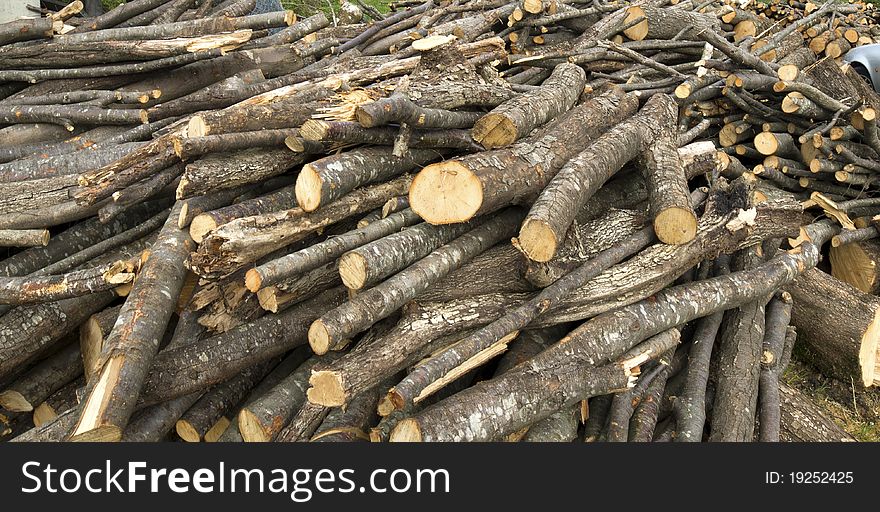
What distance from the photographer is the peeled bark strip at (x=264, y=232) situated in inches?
124

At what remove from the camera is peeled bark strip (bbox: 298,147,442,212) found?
3.35 m

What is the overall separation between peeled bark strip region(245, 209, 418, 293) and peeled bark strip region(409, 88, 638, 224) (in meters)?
0.26

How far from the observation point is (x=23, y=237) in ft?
12.9

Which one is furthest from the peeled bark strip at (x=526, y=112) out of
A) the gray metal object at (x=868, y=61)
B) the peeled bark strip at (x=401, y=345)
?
the gray metal object at (x=868, y=61)

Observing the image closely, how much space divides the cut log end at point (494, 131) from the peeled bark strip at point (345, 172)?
42cm

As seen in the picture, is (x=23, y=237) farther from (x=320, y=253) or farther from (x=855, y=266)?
(x=855, y=266)

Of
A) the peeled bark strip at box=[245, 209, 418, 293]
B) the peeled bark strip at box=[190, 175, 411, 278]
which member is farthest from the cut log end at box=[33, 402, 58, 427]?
the peeled bark strip at box=[245, 209, 418, 293]

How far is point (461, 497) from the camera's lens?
280 centimetres

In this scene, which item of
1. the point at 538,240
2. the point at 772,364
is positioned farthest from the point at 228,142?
the point at 772,364

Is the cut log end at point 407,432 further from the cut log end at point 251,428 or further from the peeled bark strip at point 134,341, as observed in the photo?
the peeled bark strip at point 134,341

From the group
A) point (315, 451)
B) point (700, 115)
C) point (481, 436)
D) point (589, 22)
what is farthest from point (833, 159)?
point (315, 451)

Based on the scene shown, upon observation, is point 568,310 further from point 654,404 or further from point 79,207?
point 79,207

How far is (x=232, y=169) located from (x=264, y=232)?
21.4 inches

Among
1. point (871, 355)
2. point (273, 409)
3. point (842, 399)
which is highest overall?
point (273, 409)
